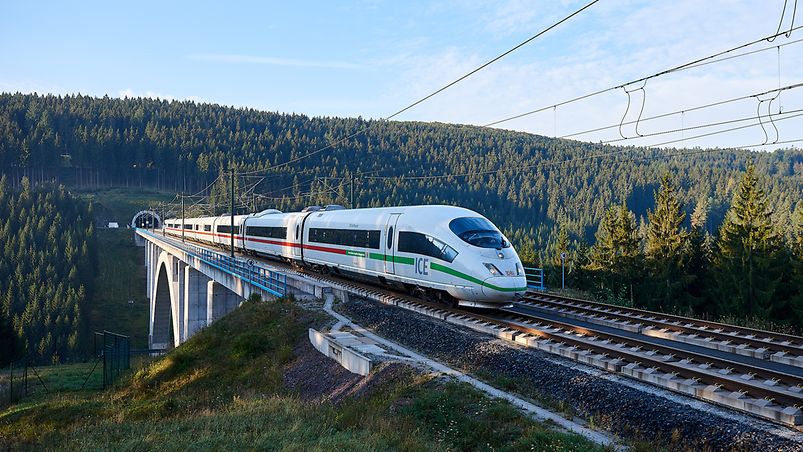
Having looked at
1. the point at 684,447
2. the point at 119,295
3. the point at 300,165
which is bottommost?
the point at 119,295

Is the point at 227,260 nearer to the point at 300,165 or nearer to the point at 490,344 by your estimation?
the point at 490,344

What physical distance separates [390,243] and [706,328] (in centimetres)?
1013

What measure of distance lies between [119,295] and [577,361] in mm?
97020

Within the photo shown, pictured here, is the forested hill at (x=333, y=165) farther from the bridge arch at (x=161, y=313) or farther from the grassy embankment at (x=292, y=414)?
the grassy embankment at (x=292, y=414)

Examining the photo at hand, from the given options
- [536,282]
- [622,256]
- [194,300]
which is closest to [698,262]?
[622,256]

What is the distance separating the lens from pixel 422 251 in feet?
59.6

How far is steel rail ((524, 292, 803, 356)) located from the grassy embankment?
721 cm

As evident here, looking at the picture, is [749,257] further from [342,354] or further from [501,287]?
[342,354]

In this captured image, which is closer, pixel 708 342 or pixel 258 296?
pixel 708 342

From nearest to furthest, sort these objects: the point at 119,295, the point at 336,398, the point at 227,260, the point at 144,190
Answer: the point at 336,398
the point at 227,260
the point at 119,295
the point at 144,190

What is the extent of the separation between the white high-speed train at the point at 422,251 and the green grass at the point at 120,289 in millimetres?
60259

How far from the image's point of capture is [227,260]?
31328mm

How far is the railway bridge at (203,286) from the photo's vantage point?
983 inches

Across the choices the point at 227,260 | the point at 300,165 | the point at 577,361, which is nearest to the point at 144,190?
the point at 300,165
